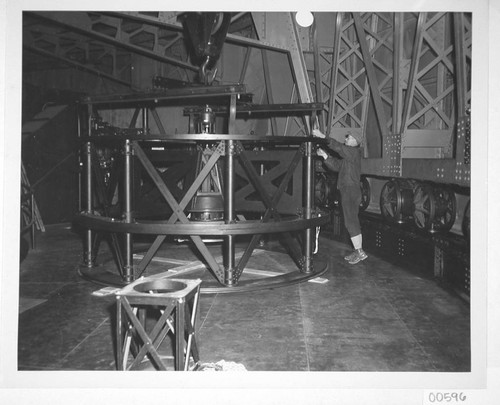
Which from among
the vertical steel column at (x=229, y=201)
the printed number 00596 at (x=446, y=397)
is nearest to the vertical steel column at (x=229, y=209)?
the vertical steel column at (x=229, y=201)

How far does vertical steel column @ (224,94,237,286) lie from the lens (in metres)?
4.55

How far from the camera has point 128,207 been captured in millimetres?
4742

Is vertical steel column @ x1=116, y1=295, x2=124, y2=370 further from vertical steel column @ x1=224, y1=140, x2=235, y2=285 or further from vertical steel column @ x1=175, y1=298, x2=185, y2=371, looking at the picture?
vertical steel column @ x1=224, y1=140, x2=235, y2=285

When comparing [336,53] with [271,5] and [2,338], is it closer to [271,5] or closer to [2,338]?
[271,5]

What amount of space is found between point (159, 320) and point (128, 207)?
Result: 230cm

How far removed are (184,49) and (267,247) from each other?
8.22m

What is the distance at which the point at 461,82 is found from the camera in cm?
455

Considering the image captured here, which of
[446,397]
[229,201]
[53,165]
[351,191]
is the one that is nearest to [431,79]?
[351,191]

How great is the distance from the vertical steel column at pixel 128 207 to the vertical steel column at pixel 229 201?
1087 millimetres

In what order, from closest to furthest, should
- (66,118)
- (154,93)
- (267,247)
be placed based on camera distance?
1. (154,93)
2. (267,247)
3. (66,118)

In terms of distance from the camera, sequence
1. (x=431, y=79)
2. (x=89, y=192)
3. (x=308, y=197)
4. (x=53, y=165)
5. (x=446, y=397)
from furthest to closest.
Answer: (x=53, y=165)
(x=431, y=79)
(x=89, y=192)
(x=308, y=197)
(x=446, y=397)

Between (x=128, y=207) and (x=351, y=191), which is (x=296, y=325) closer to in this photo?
(x=128, y=207)

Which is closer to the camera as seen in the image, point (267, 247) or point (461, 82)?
point (461, 82)

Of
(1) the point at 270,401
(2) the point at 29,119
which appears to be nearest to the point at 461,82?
(1) the point at 270,401
